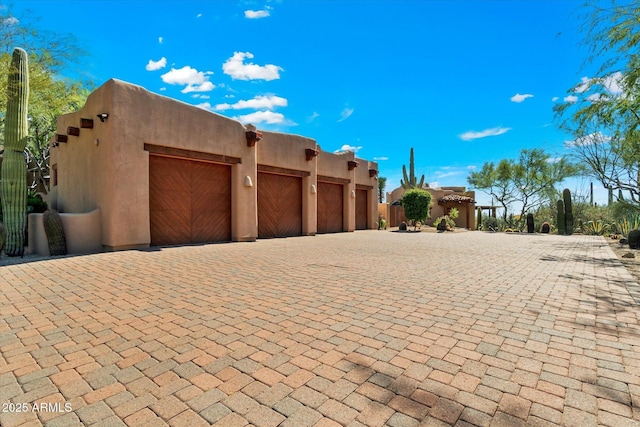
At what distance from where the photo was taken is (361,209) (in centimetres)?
2052

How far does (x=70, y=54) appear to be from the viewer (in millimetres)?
9734

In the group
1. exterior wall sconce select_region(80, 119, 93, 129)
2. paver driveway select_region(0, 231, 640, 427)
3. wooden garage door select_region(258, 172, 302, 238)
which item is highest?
exterior wall sconce select_region(80, 119, 93, 129)

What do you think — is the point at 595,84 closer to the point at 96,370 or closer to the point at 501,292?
the point at 501,292

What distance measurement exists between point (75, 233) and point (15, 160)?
2.58 meters

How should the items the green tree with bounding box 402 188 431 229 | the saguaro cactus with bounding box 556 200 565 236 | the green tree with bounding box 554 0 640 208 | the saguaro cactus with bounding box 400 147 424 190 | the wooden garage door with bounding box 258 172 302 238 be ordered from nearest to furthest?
the green tree with bounding box 554 0 640 208 < the wooden garage door with bounding box 258 172 302 238 < the saguaro cactus with bounding box 556 200 565 236 < the green tree with bounding box 402 188 431 229 < the saguaro cactus with bounding box 400 147 424 190

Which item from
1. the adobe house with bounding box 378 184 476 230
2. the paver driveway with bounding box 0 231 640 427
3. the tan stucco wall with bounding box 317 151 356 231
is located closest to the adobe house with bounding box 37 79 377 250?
the tan stucco wall with bounding box 317 151 356 231

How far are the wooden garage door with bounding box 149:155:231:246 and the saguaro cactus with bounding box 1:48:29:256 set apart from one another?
3138 millimetres

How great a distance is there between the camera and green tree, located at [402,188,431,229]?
19.8 m

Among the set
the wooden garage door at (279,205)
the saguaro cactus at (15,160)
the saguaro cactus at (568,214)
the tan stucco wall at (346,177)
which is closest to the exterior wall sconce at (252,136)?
the wooden garage door at (279,205)

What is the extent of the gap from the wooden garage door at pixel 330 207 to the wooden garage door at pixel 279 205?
1893 millimetres

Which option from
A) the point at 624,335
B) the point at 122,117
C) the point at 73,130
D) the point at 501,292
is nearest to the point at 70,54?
the point at 73,130

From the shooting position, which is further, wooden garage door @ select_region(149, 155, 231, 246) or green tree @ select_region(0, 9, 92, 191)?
wooden garage door @ select_region(149, 155, 231, 246)

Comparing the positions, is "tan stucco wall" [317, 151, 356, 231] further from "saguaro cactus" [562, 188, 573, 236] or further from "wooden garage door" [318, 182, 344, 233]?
"saguaro cactus" [562, 188, 573, 236]

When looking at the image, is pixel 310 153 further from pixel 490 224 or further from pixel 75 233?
pixel 490 224
